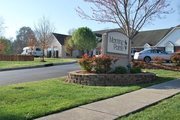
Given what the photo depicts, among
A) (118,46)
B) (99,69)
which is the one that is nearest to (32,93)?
(99,69)

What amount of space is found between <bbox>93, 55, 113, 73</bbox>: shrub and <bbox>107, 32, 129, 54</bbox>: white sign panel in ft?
3.86

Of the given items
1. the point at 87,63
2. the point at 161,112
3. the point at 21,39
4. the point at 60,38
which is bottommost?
the point at 161,112

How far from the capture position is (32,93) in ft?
32.4

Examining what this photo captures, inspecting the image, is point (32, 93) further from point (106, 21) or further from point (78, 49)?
point (78, 49)

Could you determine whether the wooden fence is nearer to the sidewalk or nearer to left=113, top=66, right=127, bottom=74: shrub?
left=113, top=66, right=127, bottom=74: shrub

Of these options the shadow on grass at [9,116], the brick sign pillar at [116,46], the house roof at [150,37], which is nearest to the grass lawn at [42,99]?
the shadow on grass at [9,116]

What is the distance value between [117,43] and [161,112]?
7.94 metres

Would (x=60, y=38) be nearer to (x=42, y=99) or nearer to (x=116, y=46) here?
(x=116, y=46)

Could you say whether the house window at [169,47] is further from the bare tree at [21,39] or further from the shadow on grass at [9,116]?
the bare tree at [21,39]

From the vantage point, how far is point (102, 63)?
1346 cm

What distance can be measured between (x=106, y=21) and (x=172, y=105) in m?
13.2

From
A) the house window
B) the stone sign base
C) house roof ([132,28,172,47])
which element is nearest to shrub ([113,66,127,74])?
the stone sign base

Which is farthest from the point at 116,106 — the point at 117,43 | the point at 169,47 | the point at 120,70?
the point at 169,47

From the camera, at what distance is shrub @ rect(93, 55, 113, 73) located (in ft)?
43.9
